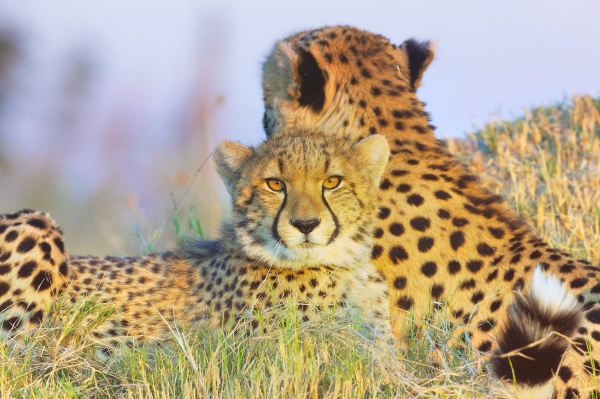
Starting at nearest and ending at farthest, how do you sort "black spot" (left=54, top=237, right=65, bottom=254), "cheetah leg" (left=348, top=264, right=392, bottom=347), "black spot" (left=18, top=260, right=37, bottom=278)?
"cheetah leg" (left=348, top=264, right=392, bottom=347) → "black spot" (left=18, top=260, right=37, bottom=278) → "black spot" (left=54, top=237, right=65, bottom=254)

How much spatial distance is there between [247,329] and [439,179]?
2.96ft

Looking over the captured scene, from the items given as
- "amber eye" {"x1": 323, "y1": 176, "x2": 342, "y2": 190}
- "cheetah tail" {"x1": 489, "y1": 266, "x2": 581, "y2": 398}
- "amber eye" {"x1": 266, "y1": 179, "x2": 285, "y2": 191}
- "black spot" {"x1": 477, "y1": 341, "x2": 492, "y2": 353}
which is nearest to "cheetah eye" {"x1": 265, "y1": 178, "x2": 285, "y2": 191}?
"amber eye" {"x1": 266, "y1": 179, "x2": 285, "y2": 191}

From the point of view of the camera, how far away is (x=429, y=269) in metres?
3.67

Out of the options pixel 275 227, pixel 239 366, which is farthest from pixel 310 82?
pixel 239 366

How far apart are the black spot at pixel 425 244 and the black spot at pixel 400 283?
0.12 m

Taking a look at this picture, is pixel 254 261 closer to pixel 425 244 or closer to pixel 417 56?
pixel 425 244

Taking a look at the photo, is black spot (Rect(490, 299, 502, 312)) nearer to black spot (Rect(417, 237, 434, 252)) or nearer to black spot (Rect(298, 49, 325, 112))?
black spot (Rect(417, 237, 434, 252))

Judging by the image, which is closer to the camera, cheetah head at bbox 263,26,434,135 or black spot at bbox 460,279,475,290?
black spot at bbox 460,279,475,290

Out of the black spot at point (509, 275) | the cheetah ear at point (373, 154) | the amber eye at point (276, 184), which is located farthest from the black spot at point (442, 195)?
the amber eye at point (276, 184)

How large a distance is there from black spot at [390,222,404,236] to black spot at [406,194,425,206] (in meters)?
0.10

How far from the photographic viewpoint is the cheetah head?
397 centimetres

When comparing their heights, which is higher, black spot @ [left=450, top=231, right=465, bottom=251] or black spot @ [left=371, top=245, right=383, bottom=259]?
black spot @ [left=450, top=231, right=465, bottom=251]

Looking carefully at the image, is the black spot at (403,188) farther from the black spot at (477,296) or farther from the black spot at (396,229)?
the black spot at (477,296)

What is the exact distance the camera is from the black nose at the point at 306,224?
3.32 m
